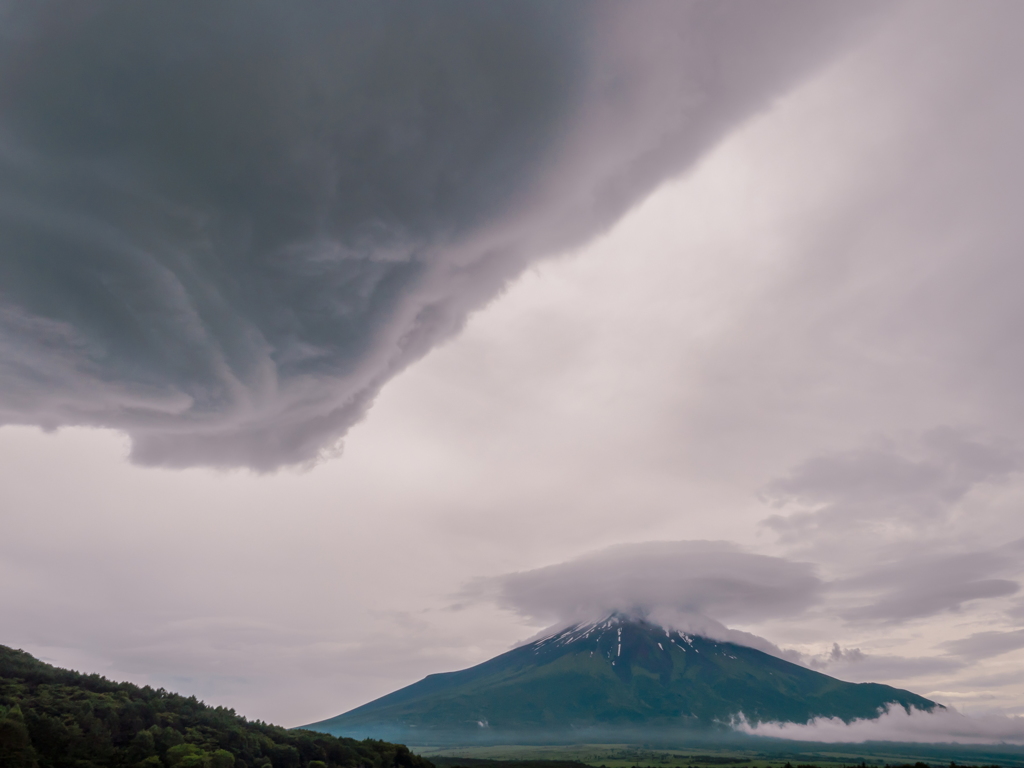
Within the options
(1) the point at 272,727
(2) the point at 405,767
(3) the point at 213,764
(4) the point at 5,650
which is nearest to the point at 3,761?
(3) the point at 213,764

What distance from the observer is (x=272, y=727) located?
465 ft

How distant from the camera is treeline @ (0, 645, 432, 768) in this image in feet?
292

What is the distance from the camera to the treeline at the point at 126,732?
88.9 m

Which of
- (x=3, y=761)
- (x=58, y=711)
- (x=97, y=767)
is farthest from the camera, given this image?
(x=58, y=711)

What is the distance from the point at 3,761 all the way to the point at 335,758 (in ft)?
228

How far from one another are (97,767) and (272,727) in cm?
5601

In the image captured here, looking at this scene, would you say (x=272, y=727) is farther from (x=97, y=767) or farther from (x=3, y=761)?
(x=3, y=761)

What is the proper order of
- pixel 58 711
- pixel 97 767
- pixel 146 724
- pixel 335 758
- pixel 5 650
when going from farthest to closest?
1. pixel 335 758
2. pixel 5 650
3. pixel 146 724
4. pixel 58 711
5. pixel 97 767

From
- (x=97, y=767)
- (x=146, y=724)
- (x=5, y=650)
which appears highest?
(x=5, y=650)

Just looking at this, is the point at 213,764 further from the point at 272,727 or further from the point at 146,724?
the point at 272,727

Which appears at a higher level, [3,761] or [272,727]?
[272,727]

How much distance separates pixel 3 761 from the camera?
7969 cm

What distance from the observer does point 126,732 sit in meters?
103

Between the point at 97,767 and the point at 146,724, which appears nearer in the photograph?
the point at 97,767
